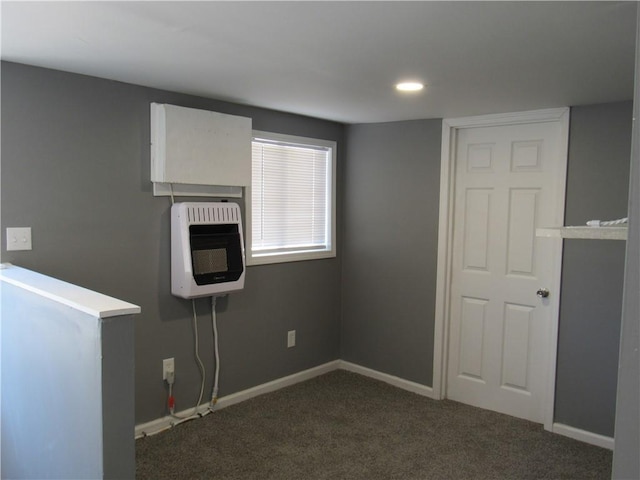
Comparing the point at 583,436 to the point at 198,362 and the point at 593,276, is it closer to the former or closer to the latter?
the point at 593,276

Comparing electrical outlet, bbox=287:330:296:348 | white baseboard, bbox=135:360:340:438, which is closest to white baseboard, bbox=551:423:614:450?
white baseboard, bbox=135:360:340:438

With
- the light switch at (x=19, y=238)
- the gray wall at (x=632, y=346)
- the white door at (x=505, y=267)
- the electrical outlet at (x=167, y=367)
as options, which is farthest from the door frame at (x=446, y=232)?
the light switch at (x=19, y=238)

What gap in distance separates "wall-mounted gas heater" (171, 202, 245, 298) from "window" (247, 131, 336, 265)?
0.33 m

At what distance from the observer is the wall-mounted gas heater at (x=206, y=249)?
3070 mm

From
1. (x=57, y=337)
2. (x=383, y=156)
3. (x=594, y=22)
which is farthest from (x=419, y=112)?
(x=57, y=337)

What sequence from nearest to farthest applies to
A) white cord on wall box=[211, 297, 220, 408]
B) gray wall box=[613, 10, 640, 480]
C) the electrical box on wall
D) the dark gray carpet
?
gray wall box=[613, 10, 640, 480], the dark gray carpet, the electrical box on wall, white cord on wall box=[211, 297, 220, 408]

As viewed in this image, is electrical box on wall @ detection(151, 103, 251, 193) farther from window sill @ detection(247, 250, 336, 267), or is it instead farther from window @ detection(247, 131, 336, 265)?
window sill @ detection(247, 250, 336, 267)

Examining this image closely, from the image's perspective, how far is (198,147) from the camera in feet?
10.1

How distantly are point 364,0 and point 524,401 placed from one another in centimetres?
298

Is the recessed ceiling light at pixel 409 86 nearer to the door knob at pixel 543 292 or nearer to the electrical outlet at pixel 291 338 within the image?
the door knob at pixel 543 292

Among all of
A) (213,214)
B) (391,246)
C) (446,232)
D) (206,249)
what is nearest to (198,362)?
(206,249)

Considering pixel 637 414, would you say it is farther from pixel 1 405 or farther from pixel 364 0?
pixel 1 405

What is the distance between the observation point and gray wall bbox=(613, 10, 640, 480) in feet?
3.45

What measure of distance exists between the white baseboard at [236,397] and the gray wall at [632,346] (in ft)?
8.88
